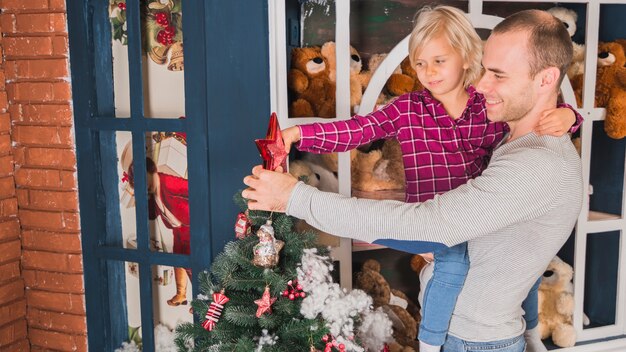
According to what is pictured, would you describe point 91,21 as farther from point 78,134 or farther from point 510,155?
point 510,155

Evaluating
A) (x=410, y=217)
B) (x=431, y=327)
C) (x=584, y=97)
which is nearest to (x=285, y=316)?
(x=431, y=327)

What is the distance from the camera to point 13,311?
2602mm

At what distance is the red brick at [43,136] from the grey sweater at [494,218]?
4.19 feet

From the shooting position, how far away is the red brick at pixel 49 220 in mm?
2547

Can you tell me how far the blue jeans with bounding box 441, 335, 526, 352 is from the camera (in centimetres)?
171

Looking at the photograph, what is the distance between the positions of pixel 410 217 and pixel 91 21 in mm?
1525

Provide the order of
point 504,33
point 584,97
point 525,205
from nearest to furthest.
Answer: point 525,205, point 504,33, point 584,97

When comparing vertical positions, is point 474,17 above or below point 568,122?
above

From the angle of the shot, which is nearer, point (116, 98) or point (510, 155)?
point (510, 155)

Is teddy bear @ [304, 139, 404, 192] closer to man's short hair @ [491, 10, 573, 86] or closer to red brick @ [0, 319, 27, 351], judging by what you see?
man's short hair @ [491, 10, 573, 86]

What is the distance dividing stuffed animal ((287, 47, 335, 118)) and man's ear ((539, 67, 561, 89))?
1056 millimetres

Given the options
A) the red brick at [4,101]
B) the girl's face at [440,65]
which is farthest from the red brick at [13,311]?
the girl's face at [440,65]

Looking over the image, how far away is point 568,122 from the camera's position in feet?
5.47

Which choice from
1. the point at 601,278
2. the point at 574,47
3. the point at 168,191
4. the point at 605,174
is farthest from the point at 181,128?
the point at 601,278
